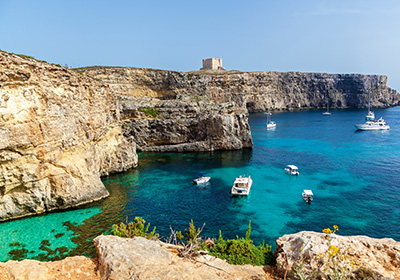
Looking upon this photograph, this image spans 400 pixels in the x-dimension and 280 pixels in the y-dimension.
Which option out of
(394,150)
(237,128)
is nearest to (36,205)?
(237,128)

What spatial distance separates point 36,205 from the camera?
2903 cm

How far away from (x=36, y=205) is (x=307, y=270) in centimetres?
2915

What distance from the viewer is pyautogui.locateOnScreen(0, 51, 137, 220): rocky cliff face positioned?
85.9 ft

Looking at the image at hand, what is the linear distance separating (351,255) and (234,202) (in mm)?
24192

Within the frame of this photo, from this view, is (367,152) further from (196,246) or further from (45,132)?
(45,132)

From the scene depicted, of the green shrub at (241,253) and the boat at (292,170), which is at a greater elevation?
the green shrub at (241,253)

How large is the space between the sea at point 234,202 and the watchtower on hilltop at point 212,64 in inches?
3778

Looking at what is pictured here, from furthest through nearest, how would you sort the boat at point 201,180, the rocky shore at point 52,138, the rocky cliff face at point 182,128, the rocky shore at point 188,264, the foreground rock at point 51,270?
the rocky cliff face at point 182,128
the boat at point 201,180
the rocky shore at point 52,138
the foreground rock at point 51,270
the rocky shore at point 188,264

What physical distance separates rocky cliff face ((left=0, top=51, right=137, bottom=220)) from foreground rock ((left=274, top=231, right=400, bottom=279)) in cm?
2691

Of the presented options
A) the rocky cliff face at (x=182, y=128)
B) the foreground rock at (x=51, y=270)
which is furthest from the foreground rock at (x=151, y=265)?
the rocky cliff face at (x=182, y=128)

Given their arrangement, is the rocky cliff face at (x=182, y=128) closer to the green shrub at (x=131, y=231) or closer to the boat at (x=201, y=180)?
the boat at (x=201, y=180)

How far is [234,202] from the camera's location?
1363 inches

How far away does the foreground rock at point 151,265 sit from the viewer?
32.4ft

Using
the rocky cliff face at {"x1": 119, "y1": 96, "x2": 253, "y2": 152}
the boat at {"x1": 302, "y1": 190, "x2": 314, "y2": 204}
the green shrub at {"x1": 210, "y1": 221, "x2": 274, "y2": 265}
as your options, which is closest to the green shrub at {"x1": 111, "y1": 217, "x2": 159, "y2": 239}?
the green shrub at {"x1": 210, "y1": 221, "x2": 274, "y2": 265}
